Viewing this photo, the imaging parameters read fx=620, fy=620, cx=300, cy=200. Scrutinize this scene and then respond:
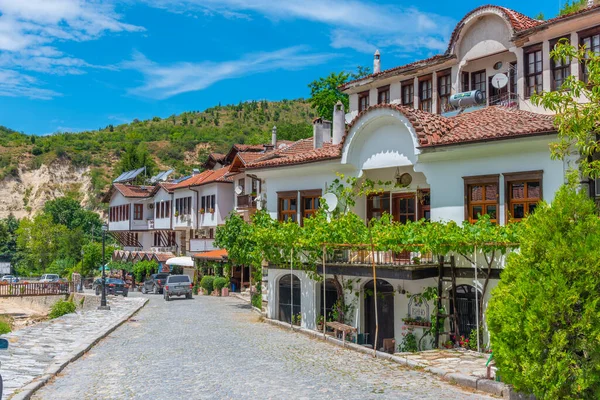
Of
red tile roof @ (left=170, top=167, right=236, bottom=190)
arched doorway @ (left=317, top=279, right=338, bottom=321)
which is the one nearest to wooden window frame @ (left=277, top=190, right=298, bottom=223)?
arched doorway @ (left=317, top=279, right=338, bottom=321)

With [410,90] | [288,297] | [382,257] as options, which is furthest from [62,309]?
[382,257]

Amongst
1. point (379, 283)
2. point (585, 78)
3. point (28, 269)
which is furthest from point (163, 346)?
point (28, 269)

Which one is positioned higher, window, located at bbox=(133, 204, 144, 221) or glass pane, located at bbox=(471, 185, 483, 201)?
window, located at bbox=(133, 204, 144, 221)

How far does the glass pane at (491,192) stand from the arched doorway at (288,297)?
807cm

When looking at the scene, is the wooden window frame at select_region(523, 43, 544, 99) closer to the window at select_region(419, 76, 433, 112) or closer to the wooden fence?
the window at select_region(419, 76, 433, 112)

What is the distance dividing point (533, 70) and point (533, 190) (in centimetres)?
679

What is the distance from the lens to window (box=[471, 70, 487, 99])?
2341 cm

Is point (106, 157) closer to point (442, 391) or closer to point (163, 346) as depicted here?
point (163, 346)

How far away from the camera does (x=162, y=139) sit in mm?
113062

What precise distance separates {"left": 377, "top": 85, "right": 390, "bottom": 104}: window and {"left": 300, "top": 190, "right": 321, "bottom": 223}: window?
6.89 metres

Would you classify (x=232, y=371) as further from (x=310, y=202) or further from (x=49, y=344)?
(x=310, y=202)

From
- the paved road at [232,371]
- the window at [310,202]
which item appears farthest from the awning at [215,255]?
the paved road at [232,371]

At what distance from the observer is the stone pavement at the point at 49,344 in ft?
45.2

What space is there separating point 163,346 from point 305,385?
7.02 metres
